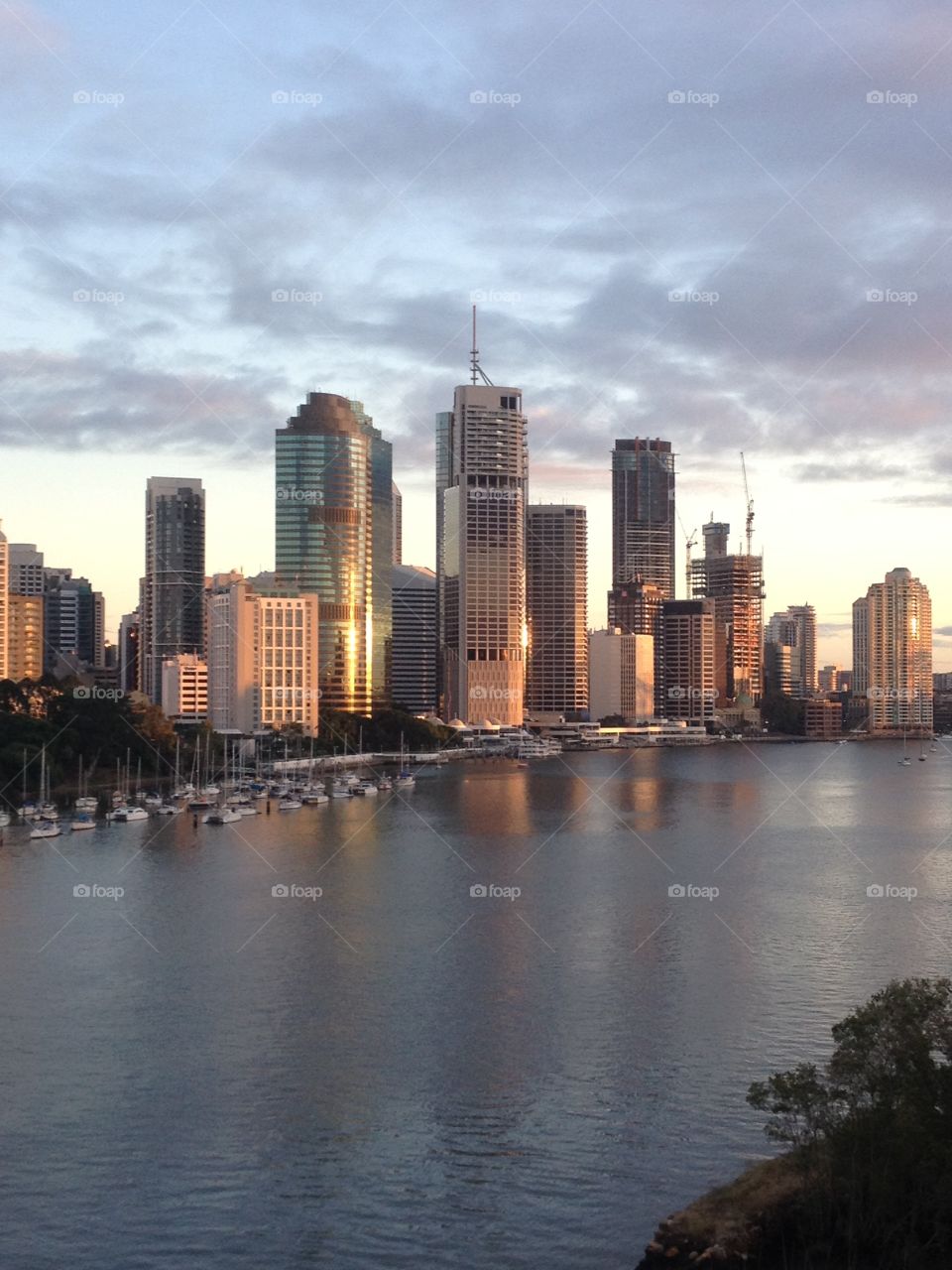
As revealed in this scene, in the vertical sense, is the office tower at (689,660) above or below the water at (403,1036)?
above

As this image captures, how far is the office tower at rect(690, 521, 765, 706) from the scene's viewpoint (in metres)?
144

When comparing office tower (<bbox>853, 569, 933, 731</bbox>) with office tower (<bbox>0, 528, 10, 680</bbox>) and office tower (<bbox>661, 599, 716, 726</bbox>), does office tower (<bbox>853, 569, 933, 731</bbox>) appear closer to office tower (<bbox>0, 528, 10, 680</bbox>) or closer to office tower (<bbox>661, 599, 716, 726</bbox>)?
office tower (<bbox>661, 599, 716, 726</bbox>)

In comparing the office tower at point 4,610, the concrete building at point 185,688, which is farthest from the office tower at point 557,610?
the office tower at point 4,610

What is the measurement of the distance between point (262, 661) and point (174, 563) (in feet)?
94.0

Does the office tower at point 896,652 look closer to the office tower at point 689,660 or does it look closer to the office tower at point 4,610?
the office tower at point 689,660

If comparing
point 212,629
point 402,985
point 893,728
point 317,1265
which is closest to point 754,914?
point 402,985

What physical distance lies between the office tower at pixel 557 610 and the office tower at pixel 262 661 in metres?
39.9

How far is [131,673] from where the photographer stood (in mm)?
109188

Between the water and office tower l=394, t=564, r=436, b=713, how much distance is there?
271 feet

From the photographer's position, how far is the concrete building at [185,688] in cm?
9406

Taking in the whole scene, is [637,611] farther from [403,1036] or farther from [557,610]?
[403,1036]

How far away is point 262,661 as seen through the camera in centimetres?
8494

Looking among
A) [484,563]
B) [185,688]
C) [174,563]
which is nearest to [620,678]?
[484,563]

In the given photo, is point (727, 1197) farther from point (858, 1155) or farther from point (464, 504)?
point (464, 504)
